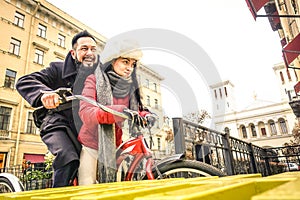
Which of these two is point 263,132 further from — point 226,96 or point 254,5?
point 254,5

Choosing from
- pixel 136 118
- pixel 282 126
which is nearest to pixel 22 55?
pixel 136 118

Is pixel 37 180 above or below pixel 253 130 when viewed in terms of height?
below

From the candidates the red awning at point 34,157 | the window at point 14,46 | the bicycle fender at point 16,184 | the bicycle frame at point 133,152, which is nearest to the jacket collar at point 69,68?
the bicycle frame at point 133,152

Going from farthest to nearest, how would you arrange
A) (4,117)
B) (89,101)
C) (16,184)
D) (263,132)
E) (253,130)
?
(253,130), (263,132), (4,117), (89,101), (16,184)

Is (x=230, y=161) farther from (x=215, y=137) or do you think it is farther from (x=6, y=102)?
(x=6, y=102)

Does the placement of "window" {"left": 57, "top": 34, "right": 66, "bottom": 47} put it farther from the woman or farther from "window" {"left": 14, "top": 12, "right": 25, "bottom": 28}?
the woman

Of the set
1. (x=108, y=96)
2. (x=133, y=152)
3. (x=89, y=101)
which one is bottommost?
(x=133, y=152)

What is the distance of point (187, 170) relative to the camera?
1.86 meters

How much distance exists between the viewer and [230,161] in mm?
2848

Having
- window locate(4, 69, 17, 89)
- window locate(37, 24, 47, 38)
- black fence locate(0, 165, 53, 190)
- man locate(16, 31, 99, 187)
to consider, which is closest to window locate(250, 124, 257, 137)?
window locate(37, 24, 47, 38)

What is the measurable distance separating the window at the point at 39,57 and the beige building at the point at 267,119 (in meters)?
20.9

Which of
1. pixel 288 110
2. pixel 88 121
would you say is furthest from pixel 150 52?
pixel 288 110

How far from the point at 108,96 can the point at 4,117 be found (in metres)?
9.03

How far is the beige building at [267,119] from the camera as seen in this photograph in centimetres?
2745
